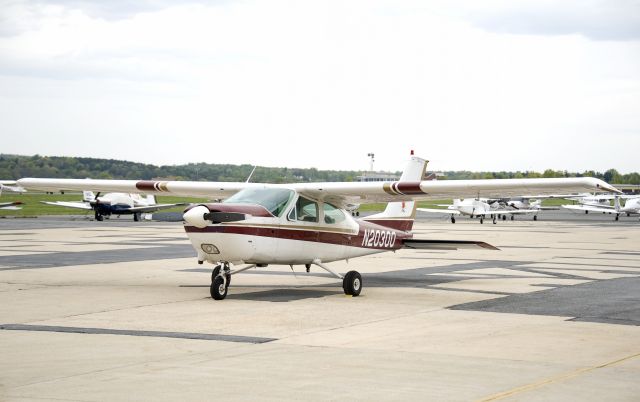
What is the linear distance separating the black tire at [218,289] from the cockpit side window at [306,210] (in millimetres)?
2023

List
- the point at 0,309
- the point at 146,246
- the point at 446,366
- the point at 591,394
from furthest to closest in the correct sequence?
1. the point at 146,246
2. the point at 0,309
3. the point at 446,366
4. the point at 591,394

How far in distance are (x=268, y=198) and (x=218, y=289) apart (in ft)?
6.44

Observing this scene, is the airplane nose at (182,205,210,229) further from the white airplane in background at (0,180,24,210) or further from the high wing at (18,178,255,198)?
the white airplane in background at (0,180,24,210)

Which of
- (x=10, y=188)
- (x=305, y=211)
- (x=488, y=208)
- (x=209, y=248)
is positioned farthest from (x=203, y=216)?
(x=488, y=208)

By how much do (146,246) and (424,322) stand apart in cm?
2029

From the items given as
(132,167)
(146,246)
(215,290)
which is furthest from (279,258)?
(132,167)

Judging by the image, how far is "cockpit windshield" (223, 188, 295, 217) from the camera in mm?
16328

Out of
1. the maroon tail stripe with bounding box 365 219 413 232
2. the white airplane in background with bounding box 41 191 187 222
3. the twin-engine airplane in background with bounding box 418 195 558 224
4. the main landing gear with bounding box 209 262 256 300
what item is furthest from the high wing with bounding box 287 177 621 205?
the white airplane in background with bounding box 41 191 187 222

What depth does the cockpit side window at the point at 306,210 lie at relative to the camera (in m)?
17.0

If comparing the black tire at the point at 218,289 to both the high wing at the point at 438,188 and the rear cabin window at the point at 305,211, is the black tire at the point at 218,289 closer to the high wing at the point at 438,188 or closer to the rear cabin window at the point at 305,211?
the rear cabin window at the point at 305,211

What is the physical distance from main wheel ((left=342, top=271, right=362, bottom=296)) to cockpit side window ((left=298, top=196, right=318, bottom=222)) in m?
1.32

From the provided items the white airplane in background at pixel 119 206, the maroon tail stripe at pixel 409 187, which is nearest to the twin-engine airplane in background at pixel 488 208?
the white airplane in background at pixel 119 206

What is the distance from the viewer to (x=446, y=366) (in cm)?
950

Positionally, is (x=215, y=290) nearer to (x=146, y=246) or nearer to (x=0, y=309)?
(x=0, y=309)
